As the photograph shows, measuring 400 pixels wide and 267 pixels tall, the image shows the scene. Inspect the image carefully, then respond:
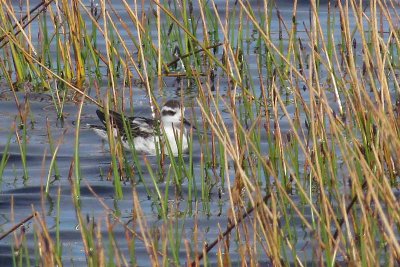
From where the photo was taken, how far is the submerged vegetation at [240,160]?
4535 millimetres

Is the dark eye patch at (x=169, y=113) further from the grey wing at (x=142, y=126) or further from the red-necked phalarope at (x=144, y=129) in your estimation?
the grey wing at (x=142, y=126)

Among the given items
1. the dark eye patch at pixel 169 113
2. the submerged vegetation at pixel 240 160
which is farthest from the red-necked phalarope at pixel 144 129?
the submerged vegetation at pixel 240 160

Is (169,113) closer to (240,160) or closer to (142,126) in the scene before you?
(142,126)

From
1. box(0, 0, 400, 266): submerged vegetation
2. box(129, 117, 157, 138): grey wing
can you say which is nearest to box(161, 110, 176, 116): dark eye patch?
box(0, 0, 400, 266): submerged vegetation

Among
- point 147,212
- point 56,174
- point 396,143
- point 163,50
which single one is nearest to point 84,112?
point 163,50

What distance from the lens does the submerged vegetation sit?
14.9 ft

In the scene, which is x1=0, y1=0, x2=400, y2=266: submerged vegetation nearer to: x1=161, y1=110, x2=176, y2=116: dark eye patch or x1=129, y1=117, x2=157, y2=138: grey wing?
x1=129, y1=117, x2=157, y2=138: grey wing

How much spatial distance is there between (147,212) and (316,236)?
2.62 meters

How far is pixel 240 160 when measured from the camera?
5793mm

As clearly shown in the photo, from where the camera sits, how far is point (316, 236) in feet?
14.8

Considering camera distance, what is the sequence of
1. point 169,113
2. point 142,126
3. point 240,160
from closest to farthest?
1. point 240,160
2. point 142,126
3. point 169,113

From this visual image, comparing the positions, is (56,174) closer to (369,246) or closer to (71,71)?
(71,71)

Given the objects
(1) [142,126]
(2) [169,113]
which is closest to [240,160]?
(1) [142,126]

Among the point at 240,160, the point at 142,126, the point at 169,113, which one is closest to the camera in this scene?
the point at 240,160
